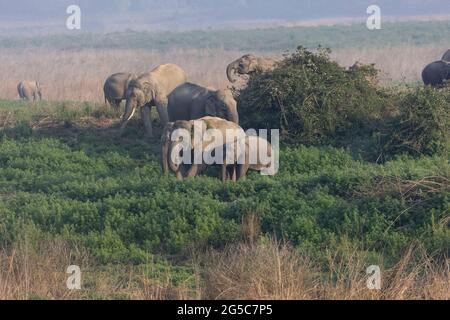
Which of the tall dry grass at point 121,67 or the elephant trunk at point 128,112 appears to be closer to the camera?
the elephant trunk at point 128,112

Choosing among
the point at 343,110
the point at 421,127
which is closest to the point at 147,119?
the point at 343,110

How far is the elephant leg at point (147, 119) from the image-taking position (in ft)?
60.7

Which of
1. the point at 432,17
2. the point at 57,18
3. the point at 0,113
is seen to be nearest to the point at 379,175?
the point at 0,113

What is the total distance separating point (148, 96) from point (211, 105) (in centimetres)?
184

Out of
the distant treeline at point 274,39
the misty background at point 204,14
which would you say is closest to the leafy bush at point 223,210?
the distant treeline at point 274,39

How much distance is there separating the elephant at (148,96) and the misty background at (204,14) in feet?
285

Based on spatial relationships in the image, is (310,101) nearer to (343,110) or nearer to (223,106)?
(343,110)

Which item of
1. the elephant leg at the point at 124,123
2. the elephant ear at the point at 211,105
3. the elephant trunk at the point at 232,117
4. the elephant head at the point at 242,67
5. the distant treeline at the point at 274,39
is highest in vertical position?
the elephant head at the point at 242,67

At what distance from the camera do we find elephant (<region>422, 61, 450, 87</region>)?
22.6 meters

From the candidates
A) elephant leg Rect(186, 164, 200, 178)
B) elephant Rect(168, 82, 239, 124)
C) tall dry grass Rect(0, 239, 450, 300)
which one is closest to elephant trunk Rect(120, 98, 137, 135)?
elephant Rect(168, 82, 239, 124)

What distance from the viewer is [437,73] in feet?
74.6

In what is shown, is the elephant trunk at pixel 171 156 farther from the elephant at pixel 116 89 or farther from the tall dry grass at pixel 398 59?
the tall dry grass at pixel 398 59

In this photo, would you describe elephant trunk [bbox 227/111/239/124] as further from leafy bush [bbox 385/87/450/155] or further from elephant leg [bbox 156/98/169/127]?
leafy bush [bbox 385/87/450/155]
